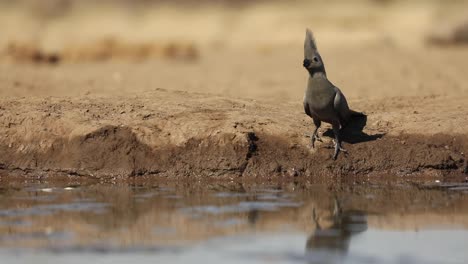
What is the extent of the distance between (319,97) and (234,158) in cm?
113

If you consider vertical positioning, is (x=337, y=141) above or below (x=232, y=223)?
above

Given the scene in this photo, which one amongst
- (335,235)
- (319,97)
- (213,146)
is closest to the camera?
(335,235)

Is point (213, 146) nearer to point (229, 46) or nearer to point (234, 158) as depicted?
point (234, 158)

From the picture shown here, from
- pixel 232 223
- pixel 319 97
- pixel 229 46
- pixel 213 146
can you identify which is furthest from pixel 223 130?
pixel 229 46

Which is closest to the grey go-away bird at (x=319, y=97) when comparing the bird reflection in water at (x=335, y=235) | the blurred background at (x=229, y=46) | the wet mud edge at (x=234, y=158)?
the wet mud edge at (x=234, y=158)

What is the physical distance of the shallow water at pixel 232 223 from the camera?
728 cm

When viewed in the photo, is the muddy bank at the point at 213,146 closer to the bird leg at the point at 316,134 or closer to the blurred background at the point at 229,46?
the bird leg at the point at 316,134

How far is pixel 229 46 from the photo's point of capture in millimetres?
29391

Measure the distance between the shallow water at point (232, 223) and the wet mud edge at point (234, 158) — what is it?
393 millimetres

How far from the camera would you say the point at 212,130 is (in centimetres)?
1109

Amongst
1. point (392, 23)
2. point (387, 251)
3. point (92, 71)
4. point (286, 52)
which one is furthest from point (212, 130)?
point (392, 23)

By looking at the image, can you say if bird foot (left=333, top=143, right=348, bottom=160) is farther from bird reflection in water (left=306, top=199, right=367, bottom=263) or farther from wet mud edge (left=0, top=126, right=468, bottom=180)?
bird reflection in water (left=306, top=199, right=367, bottom=263)

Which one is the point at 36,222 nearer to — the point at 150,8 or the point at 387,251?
the point at 387,251

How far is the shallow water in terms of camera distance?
23.9ft
